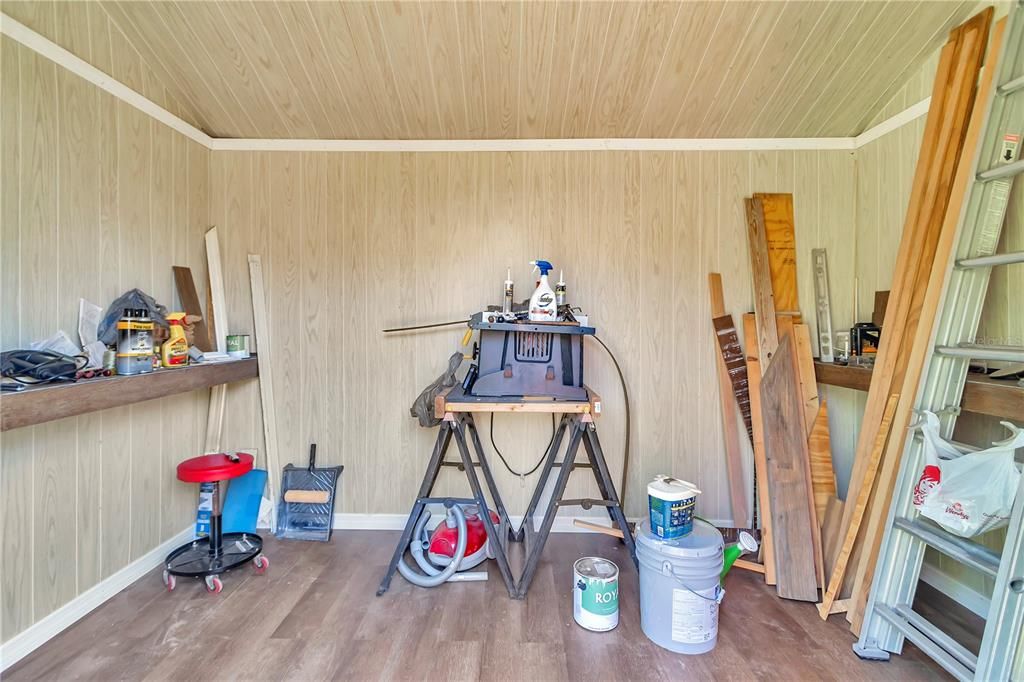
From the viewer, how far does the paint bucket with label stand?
5.35 ft

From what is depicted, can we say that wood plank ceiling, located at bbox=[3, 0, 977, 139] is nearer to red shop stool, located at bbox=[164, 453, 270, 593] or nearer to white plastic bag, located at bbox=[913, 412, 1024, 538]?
white plastic bag, located at bbox=[913, 412, 1024, 538]

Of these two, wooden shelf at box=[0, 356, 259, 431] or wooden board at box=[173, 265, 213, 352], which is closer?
wooden shelf at box=[0, 356, 259, 431]

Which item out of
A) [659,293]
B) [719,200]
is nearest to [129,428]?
[659,293]

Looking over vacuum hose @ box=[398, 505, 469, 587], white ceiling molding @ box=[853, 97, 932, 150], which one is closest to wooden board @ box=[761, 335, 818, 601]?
white ceiling molding @ box=[853, 97, 932, 150]

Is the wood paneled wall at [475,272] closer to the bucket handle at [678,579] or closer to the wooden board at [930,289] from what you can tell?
the wooden board at [930,289]

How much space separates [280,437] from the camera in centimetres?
255

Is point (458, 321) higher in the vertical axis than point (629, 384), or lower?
higher

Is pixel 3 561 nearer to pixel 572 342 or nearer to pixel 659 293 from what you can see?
pixel 572 342

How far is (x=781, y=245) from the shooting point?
7.97 ft

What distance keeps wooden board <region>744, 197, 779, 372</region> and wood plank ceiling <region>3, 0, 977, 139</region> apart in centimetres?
47

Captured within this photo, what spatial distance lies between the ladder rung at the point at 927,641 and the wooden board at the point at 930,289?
0.52 feet

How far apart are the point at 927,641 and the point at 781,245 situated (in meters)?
1.84

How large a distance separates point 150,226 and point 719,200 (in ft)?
9.94

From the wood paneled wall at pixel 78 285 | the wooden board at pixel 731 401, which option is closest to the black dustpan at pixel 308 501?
the wood paneled wall at pixel 78 285
